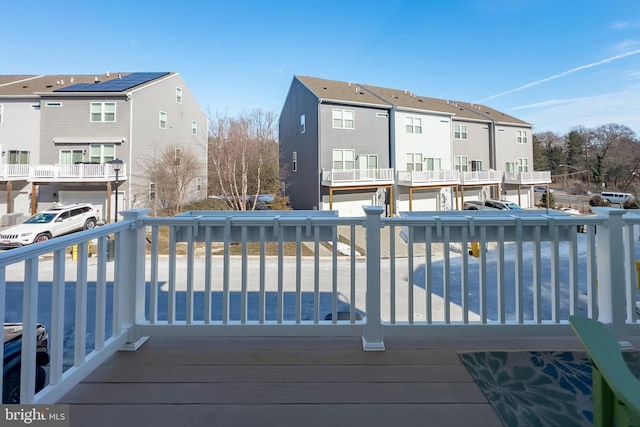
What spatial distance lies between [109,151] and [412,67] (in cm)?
1529

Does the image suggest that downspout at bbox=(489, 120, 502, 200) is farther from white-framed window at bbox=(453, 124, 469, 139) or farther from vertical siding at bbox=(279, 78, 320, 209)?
vertical siding at bbox=(279, 78, 320, 209)

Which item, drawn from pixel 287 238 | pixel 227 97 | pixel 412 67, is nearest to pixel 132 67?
pixel 227 97

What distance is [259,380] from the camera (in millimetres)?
1651

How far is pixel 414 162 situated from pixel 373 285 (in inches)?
662

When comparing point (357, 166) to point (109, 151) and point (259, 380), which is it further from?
point (259, 380)

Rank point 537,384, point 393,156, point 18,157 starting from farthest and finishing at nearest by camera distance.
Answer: point 393,156 < point 18,157 < point 537,384

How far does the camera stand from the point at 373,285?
1999 mm

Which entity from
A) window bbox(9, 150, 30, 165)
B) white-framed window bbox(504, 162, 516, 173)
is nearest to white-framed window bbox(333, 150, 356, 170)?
white-framed window bbox(504, 162, 516, 173)

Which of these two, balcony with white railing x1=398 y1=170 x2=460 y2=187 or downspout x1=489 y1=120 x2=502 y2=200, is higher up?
downspout x1=489 y1=120 x2=502 y2=200

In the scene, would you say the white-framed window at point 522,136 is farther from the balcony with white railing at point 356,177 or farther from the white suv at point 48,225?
the white suv at point 48,225

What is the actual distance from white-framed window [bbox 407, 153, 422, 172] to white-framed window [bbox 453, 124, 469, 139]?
3.87 metres

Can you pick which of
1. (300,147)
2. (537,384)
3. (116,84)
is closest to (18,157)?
(116,84)

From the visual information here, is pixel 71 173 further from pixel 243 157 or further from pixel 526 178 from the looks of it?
pixel 526 178

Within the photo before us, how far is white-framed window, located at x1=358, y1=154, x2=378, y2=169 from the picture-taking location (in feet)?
55.2
